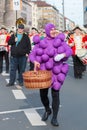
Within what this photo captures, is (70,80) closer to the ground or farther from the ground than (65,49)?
closer to the ground

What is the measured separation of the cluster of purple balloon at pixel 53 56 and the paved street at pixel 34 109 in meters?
0.72

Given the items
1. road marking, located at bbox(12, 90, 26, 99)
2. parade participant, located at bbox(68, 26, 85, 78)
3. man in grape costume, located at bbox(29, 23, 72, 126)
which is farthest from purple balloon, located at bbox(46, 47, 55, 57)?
parade participant, located at bbox(68, 26, 85, 78)

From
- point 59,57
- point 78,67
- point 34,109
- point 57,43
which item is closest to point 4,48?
point 78,67

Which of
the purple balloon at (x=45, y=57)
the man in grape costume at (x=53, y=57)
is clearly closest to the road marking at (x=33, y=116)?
the man in grape costume at (x=53, y=57)

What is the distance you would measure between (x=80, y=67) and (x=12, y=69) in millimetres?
3219

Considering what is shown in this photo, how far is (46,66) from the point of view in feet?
26.1

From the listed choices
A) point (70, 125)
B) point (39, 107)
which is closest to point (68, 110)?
point (39, 107)

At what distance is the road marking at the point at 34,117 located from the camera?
824cm

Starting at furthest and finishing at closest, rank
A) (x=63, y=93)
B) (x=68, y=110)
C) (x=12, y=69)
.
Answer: (x=12, y=69), (x=63, y=93), (x=68, y=110)

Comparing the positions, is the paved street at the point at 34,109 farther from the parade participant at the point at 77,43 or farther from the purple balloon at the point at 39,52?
the parade participant at the point at 77,43

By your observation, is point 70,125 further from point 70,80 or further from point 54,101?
point 70,80

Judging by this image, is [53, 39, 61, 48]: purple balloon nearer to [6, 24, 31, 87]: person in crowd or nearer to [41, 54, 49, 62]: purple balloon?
[41, 54, 49, 62]: purple balloon

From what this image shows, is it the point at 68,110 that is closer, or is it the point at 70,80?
the point at 68,110

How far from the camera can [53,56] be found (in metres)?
7.98
